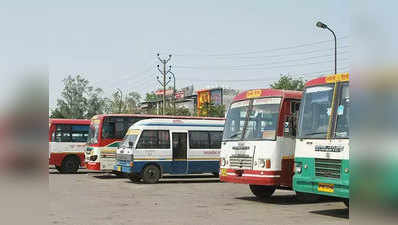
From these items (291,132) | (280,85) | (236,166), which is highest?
(280,85)

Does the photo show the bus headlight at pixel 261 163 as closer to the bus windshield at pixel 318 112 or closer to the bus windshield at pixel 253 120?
the bus windshield at pixel 253 120

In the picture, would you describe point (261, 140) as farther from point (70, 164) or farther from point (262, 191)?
point (70, 164)

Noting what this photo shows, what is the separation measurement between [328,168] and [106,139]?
1661 centimetres

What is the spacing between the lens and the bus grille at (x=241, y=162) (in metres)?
14.1

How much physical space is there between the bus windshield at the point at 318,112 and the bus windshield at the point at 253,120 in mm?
1847

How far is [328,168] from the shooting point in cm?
1070

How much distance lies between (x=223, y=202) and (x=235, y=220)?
376 centimetres

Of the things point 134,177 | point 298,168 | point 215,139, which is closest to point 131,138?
point 134,177

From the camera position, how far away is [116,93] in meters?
80.8

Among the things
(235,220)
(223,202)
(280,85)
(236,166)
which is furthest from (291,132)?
(280,85)

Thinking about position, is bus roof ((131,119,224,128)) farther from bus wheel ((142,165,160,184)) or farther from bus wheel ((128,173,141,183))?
bus wheel ((128,173,141,183))

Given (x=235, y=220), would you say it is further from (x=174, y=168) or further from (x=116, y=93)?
(x=116, y=93)

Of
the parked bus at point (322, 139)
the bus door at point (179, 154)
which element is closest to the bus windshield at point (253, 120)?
the parked bus at point (322, 139)
